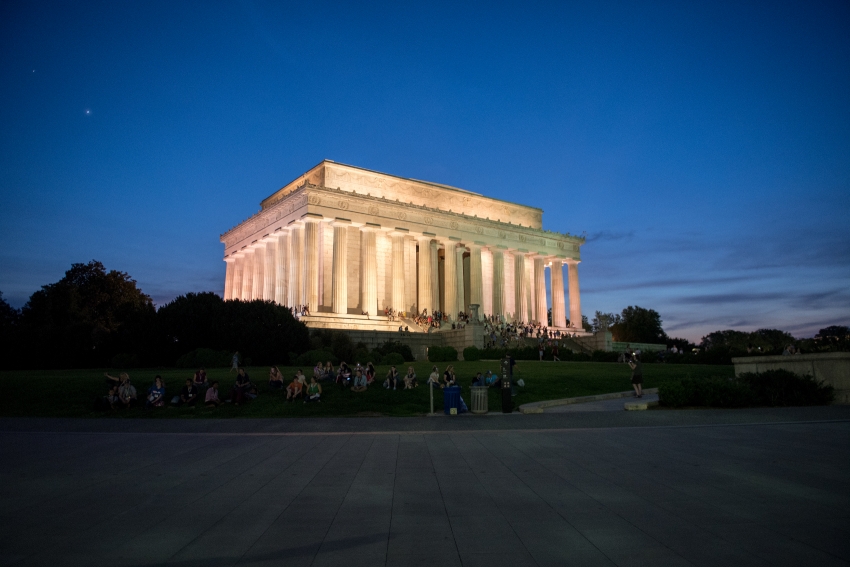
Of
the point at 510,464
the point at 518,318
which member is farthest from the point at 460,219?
the point at 510,464

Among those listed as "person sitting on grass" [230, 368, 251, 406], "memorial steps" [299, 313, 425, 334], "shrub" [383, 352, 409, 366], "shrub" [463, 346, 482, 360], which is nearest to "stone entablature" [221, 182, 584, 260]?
"memorial steps" [299, 313, 425, 334]

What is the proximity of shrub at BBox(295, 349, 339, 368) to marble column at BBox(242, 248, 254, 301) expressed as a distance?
1216 inches

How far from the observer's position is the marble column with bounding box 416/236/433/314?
64125 millimetres

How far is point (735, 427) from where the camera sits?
15219 mm

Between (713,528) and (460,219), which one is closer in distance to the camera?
(713,528)

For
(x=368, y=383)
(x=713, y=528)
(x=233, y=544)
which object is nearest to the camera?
(x=233, y=544)

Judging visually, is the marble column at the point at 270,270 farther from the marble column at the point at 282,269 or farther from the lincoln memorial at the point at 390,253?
the marble column at the point at 282,269

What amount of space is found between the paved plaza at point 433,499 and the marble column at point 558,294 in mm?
60307

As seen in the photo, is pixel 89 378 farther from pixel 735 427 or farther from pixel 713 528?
pixel 713 528

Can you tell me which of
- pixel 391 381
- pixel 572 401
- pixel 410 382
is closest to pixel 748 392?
pixel 572 401

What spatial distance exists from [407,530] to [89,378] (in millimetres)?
26105

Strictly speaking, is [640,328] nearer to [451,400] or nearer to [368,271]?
[368,271]

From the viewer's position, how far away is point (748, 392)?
21.0 meters

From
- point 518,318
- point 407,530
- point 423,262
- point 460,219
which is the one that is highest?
point 460,219
